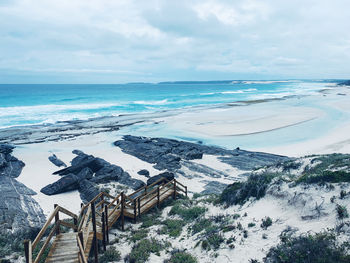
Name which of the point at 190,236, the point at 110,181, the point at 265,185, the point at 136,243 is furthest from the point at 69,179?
the point at 265,185

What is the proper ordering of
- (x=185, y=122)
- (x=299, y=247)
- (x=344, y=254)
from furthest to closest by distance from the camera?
(x=185, y=122) < (x=299, y=247) < (x=344, y=254)

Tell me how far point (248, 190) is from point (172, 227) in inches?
139

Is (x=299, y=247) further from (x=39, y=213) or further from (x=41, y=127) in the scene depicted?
(x=41, y=127)

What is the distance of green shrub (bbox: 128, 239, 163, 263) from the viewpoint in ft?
25.7

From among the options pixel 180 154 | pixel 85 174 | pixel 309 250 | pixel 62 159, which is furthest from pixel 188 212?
pixel 62 159

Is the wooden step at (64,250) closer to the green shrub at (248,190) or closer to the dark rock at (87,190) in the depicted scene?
the green shrub at (248,190)

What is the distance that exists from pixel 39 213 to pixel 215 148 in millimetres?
17868

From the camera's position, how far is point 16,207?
41.0 ft

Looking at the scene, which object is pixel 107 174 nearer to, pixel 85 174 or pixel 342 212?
pixel 85 174

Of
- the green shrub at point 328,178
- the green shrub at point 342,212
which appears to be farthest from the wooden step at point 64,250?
the green shrub at point 328,178

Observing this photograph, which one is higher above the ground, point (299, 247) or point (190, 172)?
point (299, 247)

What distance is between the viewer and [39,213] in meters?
12.6

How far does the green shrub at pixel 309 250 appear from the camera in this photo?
5.75 m

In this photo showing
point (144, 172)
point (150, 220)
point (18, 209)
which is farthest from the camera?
point (144, 172)
